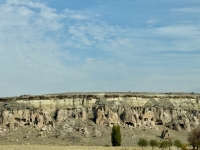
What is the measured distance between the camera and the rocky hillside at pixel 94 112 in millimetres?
113812

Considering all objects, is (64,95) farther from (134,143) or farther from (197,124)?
(197,124)

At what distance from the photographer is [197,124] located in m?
126

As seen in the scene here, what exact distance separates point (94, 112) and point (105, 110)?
3.42 metres

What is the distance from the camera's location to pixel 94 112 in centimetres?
12050

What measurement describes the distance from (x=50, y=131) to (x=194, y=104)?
51.8 metres

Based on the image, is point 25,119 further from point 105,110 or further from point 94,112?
point 105,110

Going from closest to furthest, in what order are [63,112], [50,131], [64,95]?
[50,131] < [63,112] < [64,95]

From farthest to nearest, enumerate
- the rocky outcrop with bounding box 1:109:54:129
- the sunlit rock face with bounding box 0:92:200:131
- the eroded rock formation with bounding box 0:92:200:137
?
the sunlit rock face with bounding box 0:92:200:131, the eroded rock formation with bounding box 0:92:200:137, the rocky outcrop with bounding box 1:109:54:129

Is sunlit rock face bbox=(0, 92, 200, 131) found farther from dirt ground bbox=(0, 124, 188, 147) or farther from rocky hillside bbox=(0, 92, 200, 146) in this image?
dirt ground bbox=(0, 124, 188, 147)

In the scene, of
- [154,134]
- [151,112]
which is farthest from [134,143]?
[151,112]

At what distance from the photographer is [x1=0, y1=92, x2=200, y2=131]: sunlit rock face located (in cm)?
11631

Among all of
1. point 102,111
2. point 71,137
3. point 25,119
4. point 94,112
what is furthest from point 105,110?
point 25,119

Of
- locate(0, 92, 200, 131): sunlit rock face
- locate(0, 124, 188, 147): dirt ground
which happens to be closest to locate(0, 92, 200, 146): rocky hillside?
locate(0, 92, 200, 131): sunlit rock face

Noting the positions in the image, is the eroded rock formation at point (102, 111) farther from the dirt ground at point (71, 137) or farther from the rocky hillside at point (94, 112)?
the dirt ground at point (71, 137)
